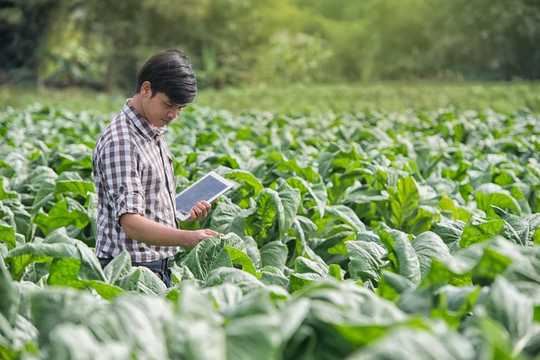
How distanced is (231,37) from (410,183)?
134 ft

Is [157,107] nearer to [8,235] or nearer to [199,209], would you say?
[199,209]

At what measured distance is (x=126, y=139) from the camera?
11.9ft

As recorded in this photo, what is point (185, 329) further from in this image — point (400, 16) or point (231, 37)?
point (400, 16)

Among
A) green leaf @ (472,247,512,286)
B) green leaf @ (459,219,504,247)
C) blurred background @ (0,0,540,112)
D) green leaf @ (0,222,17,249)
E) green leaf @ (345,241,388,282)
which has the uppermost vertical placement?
green leaf @ (472,247,512,286)

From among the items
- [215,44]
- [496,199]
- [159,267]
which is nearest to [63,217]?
[159,267]

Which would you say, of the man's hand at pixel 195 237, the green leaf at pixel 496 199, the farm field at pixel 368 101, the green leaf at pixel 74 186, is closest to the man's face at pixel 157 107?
the man's hand at pixel 195 237

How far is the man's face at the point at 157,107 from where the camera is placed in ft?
12.0

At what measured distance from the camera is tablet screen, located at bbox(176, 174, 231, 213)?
3.95 meters

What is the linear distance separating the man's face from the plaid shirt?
0.05 meters

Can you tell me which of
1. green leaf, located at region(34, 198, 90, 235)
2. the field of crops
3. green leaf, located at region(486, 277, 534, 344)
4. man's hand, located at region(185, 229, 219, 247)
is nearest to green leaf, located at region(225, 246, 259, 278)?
the field of crops

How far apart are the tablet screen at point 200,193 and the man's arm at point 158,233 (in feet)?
1.33

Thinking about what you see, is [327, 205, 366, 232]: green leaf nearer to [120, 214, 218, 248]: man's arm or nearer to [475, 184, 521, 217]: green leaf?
[475, 184, 521, 217]: green leaf

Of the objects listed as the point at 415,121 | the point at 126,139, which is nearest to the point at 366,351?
the point at 126,139

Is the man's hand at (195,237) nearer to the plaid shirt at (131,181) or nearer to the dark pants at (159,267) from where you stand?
the plaid shirt at (131,181)
